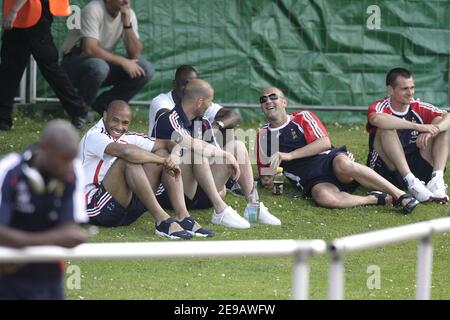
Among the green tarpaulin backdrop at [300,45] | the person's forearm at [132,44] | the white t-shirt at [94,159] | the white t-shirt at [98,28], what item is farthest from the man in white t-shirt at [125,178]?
the green tarpaulin backdrop at [300,45]

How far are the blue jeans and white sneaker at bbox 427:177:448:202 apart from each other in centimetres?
315

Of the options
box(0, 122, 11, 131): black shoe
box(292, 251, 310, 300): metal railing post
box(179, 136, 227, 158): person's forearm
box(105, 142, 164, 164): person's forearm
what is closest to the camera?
box(292, 251, 310, 300): metal railing post

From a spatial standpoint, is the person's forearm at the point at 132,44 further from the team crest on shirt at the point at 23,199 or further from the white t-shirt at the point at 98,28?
the team crest on shirt at the point at 23,199

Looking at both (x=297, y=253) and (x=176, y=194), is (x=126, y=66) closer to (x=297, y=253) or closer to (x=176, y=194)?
(x=176, y=194)

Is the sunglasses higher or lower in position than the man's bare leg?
higher

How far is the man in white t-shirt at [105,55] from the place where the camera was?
11.8 meters

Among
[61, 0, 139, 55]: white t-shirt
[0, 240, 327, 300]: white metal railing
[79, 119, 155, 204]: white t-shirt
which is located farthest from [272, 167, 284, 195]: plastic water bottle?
[0, 240, 327, 300]: white metal railing

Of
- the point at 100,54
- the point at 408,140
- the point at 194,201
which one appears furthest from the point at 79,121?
the point at 408,140

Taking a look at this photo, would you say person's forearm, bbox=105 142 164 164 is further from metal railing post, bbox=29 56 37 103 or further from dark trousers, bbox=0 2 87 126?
metal railing post, bbox=29 56 37 103

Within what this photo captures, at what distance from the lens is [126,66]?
11961 millimetres

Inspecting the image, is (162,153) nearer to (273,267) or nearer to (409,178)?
(273,267)

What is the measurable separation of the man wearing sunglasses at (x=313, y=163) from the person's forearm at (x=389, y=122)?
1.23 ft

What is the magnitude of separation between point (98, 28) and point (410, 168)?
332 cm

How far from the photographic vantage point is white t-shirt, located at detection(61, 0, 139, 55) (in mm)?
11820
